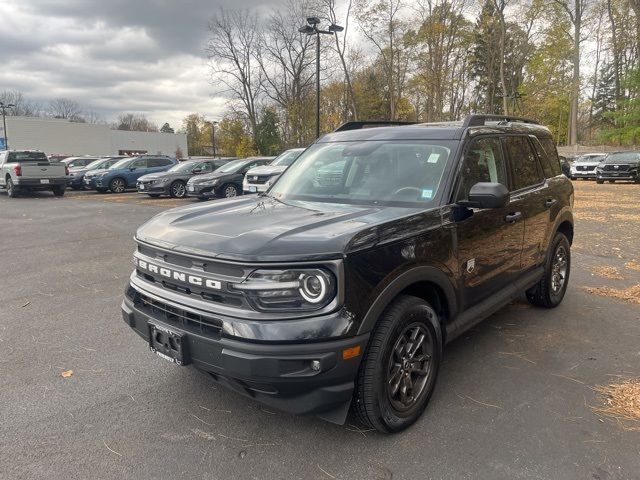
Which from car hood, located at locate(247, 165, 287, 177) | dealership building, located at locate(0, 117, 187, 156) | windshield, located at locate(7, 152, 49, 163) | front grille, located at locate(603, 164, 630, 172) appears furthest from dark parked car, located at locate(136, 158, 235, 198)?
dealership building, located at locate(0, 117, 187, 156)

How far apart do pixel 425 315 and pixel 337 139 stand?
80.2 inches

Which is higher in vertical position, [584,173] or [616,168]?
[616,168]

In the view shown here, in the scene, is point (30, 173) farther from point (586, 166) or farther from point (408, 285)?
point (586, 166)

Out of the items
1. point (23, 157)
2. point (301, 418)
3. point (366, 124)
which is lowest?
point (301, 418)

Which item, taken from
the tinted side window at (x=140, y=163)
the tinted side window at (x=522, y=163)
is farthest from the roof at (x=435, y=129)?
the tinted side window at (x=140, y=163)

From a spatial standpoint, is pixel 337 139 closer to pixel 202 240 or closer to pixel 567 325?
pixel 202 240

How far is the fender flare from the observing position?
8.20ft

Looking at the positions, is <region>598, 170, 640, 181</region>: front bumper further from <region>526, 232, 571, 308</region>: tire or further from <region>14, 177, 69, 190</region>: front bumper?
<region>14, 177, 69, 190</region>: front bumper

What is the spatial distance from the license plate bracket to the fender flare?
38.9 inches

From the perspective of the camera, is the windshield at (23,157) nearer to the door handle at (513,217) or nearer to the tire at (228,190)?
the tire at (228,190)

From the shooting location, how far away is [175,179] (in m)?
18.0

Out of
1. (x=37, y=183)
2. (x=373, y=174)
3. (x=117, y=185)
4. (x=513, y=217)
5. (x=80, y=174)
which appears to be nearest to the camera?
(x=373, y=174)

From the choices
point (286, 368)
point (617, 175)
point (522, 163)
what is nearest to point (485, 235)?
point (522, 163)

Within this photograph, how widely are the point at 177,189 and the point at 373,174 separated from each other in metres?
15.7
